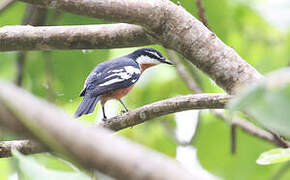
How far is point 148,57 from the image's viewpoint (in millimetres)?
5738

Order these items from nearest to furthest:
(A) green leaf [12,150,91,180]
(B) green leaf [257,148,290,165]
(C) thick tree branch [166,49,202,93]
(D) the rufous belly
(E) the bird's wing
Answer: (A) green leaf [12,150,91,180] → (B) green leaf [257,148,290,165] → (E) the bird's wing → (C) thick tree branch [166,49,202,93] → (D) the rufous belly

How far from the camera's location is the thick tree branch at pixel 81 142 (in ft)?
2.80

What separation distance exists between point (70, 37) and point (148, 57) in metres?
2.79

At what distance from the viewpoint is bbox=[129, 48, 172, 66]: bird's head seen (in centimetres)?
556

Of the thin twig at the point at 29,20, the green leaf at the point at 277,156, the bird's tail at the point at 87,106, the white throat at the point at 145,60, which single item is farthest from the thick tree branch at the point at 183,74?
the green leaf at the point at 277,156

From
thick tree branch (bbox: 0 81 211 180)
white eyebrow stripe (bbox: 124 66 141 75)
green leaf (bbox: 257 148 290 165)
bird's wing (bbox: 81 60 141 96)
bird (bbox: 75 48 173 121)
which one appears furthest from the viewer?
white eyebrow stripe (bbox: 124 66 141 75)

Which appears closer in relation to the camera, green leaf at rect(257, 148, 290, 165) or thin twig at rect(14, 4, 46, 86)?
green leaf at rect(257, 148, 290, 165)

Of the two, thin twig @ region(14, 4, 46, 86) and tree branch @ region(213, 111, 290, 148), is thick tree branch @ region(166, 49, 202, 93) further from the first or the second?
thin twig @ region(14, 4, 46, 86)

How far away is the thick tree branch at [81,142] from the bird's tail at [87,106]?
329 centimetres

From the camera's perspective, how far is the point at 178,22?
2.70m

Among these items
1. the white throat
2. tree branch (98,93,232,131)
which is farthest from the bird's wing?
tree branch (98,93,232,131)

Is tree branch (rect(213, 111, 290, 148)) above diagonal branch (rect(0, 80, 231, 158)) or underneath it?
underneath

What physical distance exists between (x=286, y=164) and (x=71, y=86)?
2266mm

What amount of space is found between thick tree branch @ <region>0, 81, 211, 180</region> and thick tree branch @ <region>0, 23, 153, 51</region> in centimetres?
210
